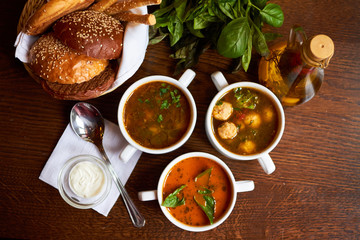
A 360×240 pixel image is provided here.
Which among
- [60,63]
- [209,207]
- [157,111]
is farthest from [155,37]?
[209,207]

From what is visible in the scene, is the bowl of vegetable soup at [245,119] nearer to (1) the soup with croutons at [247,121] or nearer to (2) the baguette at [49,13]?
(1) the soup with croutons at [247,121]

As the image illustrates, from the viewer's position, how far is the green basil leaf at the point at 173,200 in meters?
1.51

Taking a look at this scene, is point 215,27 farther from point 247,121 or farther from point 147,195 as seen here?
point 147,195

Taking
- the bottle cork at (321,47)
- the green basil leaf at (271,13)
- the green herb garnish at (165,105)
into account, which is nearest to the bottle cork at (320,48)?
the bottle cork at (321,47)

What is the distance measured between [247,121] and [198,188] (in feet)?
1.36

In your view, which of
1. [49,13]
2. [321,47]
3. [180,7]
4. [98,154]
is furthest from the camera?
[98,154]

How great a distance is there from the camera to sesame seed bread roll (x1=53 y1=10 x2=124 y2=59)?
1.39 meters

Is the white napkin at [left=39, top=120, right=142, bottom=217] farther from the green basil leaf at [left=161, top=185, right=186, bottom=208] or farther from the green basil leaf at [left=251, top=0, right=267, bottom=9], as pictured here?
the green basil leaf at [left=251, top=0, right=267, bottom=9]

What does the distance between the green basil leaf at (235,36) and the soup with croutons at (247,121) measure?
27cm

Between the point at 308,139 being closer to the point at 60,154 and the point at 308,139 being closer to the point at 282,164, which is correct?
the point at 282,164

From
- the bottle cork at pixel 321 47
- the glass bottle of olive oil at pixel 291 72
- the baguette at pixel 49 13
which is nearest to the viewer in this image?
the bottle cork at pixel 321 47

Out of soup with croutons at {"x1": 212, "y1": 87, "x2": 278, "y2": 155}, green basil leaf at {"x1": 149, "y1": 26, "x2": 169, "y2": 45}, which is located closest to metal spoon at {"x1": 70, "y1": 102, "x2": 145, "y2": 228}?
green basil leaf at {"x1": 149, "y1": 26, "x2": 169, "y2": 45}

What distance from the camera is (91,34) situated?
140 centimetres

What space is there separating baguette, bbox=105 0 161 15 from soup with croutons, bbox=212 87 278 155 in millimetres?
575
